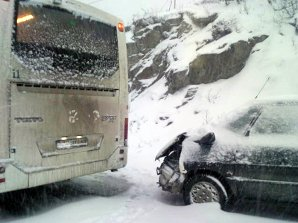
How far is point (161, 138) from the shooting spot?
1232cm

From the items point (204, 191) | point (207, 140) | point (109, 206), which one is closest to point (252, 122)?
point (207, 140)

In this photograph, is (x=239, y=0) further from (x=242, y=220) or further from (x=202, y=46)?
(x=242, y=220)

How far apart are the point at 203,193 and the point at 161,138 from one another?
6.06 metres

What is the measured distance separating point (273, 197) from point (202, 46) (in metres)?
Result: 9.84

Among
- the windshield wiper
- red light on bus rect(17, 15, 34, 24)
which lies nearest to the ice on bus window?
red light on bus rect(17, 15, 34, 24)

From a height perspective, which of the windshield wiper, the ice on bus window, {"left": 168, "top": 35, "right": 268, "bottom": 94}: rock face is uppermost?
{"left": 168, "top": 35, "right": 268, "bottom": 94}: rock face

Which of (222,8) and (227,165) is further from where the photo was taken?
(222,8)

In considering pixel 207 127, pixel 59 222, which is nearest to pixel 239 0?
pixel 207 127

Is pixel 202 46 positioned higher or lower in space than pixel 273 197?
higher

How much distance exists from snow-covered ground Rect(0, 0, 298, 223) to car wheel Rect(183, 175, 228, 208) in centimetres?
25

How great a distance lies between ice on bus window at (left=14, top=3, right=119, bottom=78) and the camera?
19.2 feet

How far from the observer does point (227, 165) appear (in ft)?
20.1

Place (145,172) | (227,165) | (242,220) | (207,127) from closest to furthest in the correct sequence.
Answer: (242,220)
(227,165)
(207,127)
(145,172)

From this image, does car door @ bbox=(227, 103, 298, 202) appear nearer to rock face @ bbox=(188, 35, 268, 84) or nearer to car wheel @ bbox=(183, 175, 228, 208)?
car wheel @ bbox=(183, 175, 228, 208)
